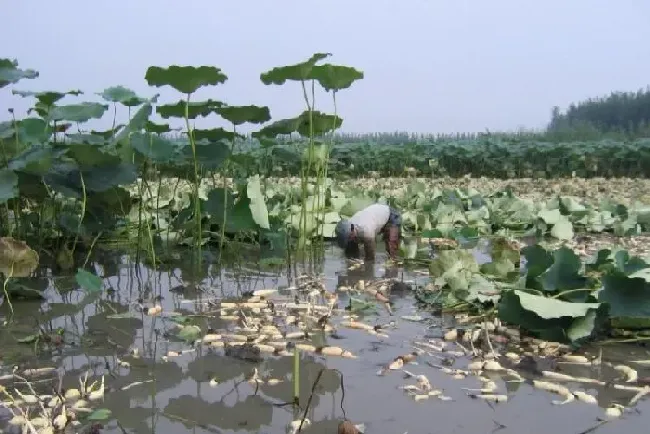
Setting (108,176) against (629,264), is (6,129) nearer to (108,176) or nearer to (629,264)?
(108,176)

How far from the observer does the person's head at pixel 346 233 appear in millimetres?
3941

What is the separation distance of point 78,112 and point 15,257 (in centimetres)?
95

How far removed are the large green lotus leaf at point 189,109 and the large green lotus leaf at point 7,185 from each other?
842mm

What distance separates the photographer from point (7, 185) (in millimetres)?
2750

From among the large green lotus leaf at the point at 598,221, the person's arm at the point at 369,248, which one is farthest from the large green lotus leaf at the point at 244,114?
the large green lotus leaf at the point at 598,221

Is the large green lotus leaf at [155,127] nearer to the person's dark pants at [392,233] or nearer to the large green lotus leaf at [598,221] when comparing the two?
the person's dark pants at [392,233]

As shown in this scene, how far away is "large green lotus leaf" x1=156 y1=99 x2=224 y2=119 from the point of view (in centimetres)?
334

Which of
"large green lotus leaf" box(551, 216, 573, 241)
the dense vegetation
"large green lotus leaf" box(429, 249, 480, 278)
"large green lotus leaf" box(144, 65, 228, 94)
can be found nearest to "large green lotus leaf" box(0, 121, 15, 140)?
"large green lotus leaf" box(144, 65, 228, 94)

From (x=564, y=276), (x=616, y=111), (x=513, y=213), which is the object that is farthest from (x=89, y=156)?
(x=616, y=111)

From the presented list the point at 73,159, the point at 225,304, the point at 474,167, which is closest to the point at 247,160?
the point at 73,159

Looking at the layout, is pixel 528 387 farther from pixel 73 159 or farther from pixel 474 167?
pixel 474 167

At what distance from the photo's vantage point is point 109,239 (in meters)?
4.28

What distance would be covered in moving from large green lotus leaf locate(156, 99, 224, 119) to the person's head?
1081 millimetres

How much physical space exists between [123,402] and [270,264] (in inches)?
80.6
